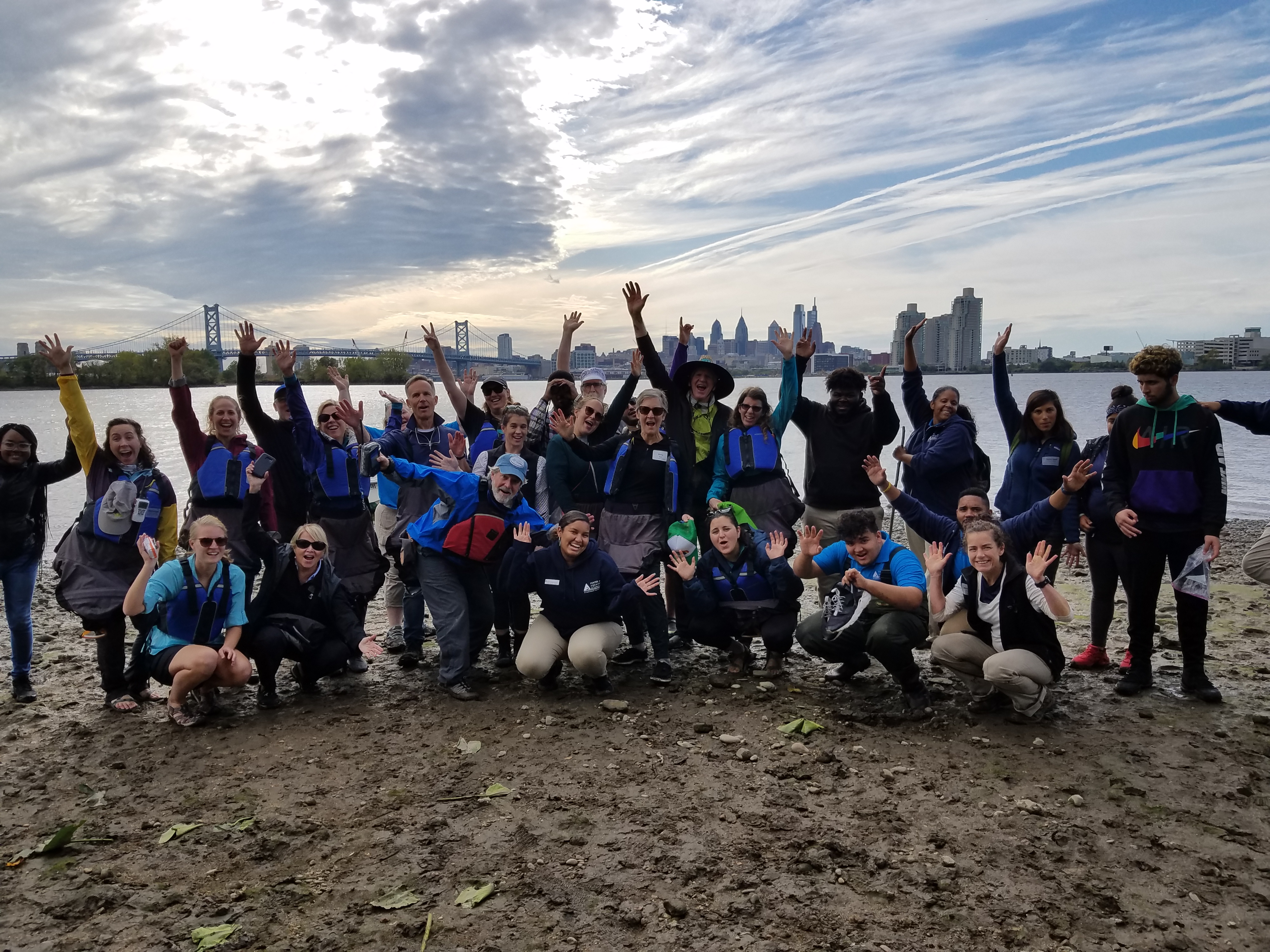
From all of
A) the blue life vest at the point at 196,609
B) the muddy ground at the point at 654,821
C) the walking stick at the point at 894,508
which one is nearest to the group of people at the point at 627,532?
the blue life vest at the point at 196,609

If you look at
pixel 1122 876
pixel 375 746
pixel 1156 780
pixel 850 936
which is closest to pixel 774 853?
pixel 850 936

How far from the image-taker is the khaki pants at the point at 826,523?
682cm

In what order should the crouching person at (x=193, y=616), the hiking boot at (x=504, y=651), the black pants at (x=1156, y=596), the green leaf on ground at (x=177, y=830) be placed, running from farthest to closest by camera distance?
the hiking boot at (x=504, y=651)
the black pants at (x=1156, y=596)
the crouching person at (x=193, y=616)
the green leaf on ground at (x=177, y=830)

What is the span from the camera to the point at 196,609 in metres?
5.72

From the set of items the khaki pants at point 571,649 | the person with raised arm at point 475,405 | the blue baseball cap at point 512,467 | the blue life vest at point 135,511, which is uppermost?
the person with raised arm at point 475,405

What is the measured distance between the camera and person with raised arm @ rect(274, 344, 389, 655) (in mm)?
6652

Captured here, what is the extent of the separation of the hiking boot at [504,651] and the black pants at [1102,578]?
4.47 m

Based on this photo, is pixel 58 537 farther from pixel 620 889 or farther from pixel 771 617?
pixel 620 889

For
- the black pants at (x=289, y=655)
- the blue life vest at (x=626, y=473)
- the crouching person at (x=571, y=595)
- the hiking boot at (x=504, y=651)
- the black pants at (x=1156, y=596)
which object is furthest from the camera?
the hiking boot at (x=504, y=651)

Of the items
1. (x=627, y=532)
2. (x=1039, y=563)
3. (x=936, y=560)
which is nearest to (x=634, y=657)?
(x=627, y=532)

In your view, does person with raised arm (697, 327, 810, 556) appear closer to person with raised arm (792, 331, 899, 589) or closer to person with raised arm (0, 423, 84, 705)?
person with raised arm (792, 331, 899, 589)

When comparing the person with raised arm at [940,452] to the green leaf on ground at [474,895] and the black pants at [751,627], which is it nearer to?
the black pants at [751,627]

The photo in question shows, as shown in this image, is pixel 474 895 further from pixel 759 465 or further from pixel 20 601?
pixel 20 601

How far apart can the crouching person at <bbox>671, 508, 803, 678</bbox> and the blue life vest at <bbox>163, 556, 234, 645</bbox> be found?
3182mm
